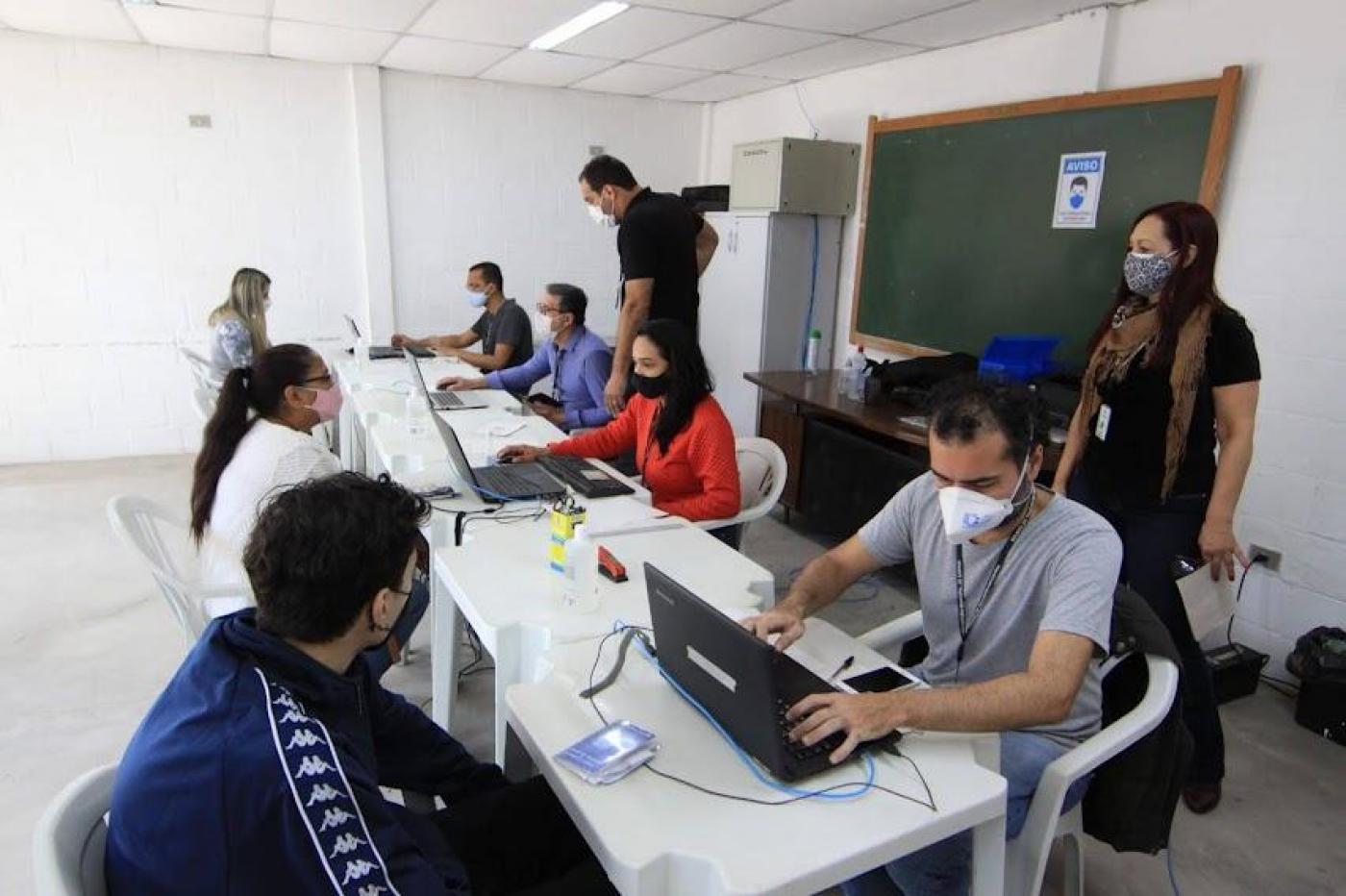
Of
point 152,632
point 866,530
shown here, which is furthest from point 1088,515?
point 152,632

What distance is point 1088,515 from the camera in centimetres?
142

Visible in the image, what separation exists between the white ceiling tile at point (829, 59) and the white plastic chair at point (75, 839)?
4038 millimetres

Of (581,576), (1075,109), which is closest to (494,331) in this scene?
(1075,109)

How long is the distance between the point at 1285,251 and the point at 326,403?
10.1 feet

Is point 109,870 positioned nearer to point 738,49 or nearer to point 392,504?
point 392,504

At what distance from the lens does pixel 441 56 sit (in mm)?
4660

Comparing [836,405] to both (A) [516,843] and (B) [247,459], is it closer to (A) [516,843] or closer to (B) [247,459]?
(B) [247,459]

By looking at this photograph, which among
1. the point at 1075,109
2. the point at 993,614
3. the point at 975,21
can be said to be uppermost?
the point at 975,21

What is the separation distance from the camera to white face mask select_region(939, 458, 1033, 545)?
4.58ft

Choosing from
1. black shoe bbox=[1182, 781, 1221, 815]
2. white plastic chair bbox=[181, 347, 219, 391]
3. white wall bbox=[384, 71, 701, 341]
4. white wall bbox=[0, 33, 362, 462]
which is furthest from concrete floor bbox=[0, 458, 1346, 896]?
white wall bbox=[384, 71, 701, 341]

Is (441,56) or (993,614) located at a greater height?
(441,56)

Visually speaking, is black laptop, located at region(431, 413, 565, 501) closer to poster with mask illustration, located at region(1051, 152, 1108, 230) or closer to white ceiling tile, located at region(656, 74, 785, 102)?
poster with mask illustration, located at region(1051, 152, 1108, 230)

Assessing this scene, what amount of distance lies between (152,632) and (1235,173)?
13.6 ft

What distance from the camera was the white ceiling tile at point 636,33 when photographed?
3.65 metres
